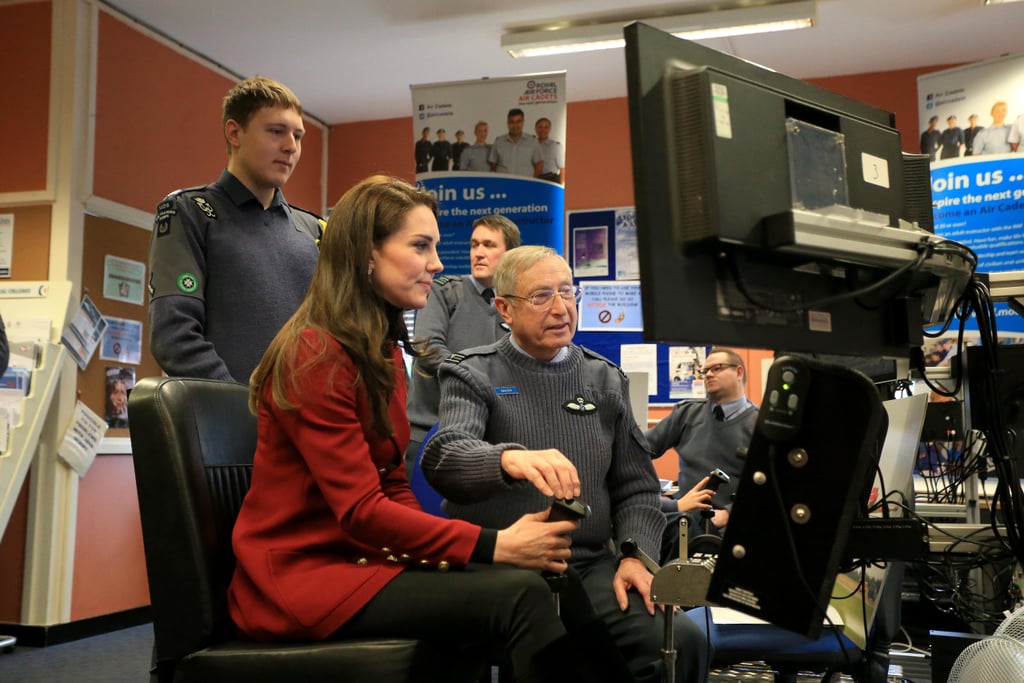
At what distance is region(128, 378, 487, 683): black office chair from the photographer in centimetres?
132

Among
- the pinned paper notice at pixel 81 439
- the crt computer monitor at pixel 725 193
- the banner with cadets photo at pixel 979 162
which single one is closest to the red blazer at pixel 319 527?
the crt computer monitor at pixel 725 193

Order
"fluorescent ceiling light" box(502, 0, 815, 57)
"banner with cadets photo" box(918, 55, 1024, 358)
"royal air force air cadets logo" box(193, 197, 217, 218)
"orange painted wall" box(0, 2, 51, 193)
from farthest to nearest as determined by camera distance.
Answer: "fluorescent ceiling light" box(502, 0, 815, 57) → "orange painted wall" box(0, 2, 51, 193) → "banner with cadets photo" box(918, 55, 1024, 358) → "royal air force air cadets logo" box(193, 197, 217, 218)

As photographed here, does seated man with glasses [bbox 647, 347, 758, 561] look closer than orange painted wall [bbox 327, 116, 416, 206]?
Yes

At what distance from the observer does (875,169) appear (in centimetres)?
139

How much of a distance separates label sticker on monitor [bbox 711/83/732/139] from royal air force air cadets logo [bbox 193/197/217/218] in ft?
5.20

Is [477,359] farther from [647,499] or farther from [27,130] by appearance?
[27,130]

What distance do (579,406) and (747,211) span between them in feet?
2.87

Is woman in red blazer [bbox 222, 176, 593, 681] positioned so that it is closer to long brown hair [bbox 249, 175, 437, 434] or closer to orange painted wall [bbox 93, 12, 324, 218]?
long brown hair [bbox 249, 175, 437, 434]

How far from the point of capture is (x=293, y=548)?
1432mm

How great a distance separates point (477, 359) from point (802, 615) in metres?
1.02

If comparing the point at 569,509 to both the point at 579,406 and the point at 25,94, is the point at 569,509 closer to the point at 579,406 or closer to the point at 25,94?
the point at 579,406

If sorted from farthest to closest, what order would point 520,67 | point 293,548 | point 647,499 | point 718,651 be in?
point 520,67, point 718,651, point 647,499, point 293,548

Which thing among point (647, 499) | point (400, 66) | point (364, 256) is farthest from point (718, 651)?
point (400, 66)

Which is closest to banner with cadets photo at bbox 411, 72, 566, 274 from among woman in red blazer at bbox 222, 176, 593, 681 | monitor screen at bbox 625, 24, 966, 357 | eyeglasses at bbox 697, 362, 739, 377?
eyeglasses at bbox 697, 362, 739, 377
